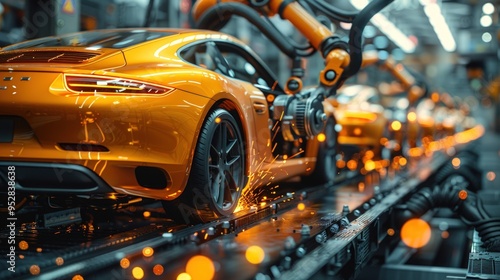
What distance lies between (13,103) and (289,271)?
5.56ft

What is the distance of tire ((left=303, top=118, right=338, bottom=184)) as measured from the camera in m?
6.68

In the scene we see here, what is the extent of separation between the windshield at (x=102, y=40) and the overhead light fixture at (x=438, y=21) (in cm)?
1250

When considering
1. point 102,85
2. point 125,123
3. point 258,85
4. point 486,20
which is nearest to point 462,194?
point 258,85

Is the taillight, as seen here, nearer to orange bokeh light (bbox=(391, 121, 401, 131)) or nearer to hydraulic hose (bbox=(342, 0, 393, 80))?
hydraulic hose (bbox=(342, 0, 393, 80))

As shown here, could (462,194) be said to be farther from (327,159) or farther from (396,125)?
(396,125)

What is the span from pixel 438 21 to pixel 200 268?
17.7 m

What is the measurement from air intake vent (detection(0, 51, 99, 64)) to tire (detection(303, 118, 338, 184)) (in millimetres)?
3187

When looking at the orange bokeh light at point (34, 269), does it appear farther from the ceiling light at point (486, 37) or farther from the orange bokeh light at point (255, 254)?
the ceiling light at point (486, 37)

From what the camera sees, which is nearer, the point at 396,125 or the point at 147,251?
the point at 147,251

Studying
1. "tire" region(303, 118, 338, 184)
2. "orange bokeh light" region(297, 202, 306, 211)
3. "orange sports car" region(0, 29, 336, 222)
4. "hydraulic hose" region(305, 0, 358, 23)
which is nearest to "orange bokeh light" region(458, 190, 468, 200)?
"tire" region(303, 118, 338, 184)

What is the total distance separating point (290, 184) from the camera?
709cm

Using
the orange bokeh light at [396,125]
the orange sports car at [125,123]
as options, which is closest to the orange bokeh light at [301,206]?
the orange sports car at [125,123]

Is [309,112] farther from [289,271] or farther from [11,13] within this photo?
[11,13]

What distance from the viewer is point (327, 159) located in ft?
22.6
